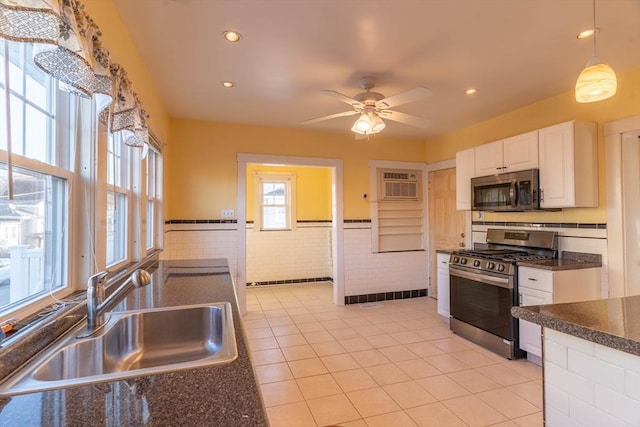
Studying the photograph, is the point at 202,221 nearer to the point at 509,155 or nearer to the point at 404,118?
the point at 404,118

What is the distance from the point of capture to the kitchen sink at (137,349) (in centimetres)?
88

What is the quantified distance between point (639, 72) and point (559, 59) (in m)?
0.76

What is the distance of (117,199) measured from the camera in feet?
7.68

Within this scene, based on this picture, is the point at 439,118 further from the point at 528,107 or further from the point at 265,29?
the point at 265,29

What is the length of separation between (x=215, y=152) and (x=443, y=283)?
3321mm

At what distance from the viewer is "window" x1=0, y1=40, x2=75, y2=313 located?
1.15 meters

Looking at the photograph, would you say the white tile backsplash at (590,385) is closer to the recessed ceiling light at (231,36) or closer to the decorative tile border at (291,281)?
the recessed ceiling light at (231,36)

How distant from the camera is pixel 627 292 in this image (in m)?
2.75

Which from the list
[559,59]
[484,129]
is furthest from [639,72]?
[484,129]

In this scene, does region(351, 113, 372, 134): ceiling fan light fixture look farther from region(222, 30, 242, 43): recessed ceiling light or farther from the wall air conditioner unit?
the wall air conditioner unit

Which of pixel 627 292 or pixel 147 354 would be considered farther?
pixel 627 292

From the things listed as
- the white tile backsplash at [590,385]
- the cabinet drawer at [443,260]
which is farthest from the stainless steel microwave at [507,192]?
the white tile backsplash at [590,385]

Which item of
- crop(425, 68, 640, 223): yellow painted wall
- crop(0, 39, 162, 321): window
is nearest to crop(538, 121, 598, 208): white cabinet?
crop(425, 68, 640, 223): yellow painted wall

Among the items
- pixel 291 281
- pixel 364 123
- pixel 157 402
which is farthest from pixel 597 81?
pixel 291 281
